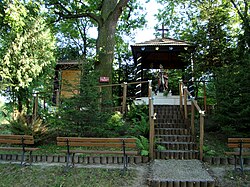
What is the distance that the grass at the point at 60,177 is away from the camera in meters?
5.42

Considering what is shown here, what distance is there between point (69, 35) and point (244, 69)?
20909mm

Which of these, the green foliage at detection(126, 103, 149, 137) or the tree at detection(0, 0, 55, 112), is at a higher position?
the tree at detection(0, 0, 55, 112)

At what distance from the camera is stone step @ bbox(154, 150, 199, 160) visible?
7.05m

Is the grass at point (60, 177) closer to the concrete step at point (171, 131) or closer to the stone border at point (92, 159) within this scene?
the stone border at point (92, 159)

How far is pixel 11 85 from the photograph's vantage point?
9.83 meters

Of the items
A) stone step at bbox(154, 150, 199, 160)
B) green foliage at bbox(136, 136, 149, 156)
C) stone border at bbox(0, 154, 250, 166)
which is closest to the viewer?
stone border at bbox(0, 154, 250, 166)

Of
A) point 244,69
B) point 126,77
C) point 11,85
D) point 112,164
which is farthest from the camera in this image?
point 126,77

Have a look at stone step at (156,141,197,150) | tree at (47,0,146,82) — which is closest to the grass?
stone step at (156,141,197,150)

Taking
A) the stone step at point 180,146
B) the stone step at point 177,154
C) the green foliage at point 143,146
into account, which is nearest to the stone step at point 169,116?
the stone step at point 180,146

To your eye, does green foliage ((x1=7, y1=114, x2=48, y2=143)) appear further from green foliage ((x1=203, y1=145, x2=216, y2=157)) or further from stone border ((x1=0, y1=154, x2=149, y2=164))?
green foliage ((x1=203, y1=145, x2=216, y2=157))

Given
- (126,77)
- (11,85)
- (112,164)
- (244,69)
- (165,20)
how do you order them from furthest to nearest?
(165,20) → (126,77) → (11,85) → (244,69) → (112,164)

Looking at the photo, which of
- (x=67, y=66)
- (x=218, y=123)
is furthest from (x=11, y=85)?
(x=218, y=123)

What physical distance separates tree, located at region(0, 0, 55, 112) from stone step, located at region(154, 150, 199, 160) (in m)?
6.30

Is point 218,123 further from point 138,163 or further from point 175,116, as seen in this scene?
point 138,163
